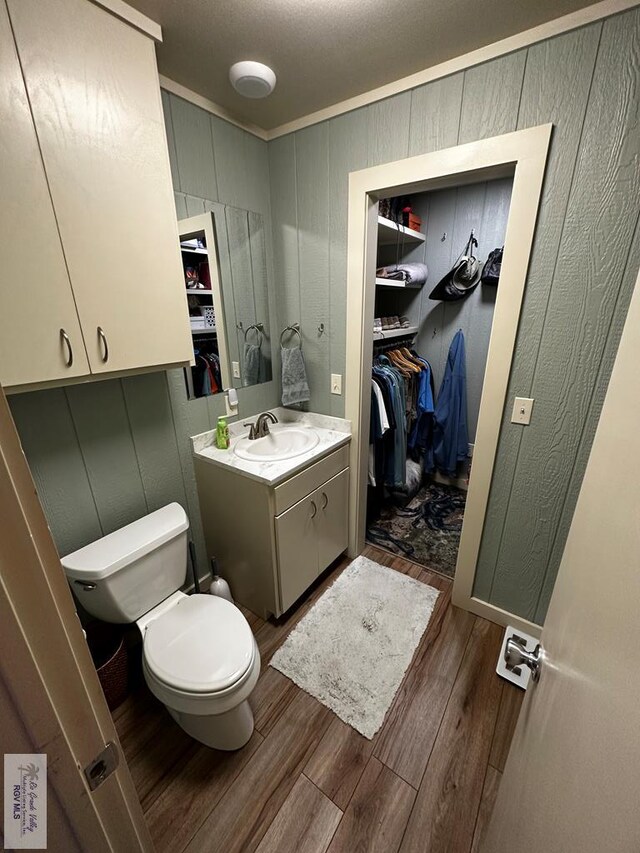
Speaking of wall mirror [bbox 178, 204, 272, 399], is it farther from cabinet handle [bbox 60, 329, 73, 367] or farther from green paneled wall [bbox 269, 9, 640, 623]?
cabinet handle [bbox 60, 329, 73, 367]

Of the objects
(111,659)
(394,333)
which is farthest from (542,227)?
(111,659)

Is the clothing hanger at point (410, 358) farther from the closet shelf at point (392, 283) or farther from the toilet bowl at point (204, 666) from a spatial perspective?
the toilet bowl at point (204, 666)

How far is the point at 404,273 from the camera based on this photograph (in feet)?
8.07

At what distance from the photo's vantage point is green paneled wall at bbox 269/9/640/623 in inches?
43.1

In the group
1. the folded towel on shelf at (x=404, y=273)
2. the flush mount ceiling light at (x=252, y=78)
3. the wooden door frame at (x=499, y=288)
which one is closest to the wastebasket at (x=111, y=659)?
the wooden door frame at (x=499, y=288)

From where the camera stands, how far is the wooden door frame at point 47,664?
1.20ft

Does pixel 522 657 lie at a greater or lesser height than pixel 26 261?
lesser

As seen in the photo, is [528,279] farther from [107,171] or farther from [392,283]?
[107,171]

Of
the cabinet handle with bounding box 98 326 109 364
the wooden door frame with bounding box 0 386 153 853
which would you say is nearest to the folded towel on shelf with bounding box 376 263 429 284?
the cabinet handle with bounding box 98 326 109 364

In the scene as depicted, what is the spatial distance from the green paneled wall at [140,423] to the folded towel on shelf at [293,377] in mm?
391

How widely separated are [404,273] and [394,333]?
43cm

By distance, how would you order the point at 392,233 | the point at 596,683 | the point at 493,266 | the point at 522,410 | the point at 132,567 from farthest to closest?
the point at 493,266
the point at 392,233
the point at 522,410
the point at 132,567
the point at 596,683

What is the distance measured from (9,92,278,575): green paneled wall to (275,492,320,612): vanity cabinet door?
0.55 meters

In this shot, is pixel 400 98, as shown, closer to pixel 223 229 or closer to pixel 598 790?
pixel 223 229
